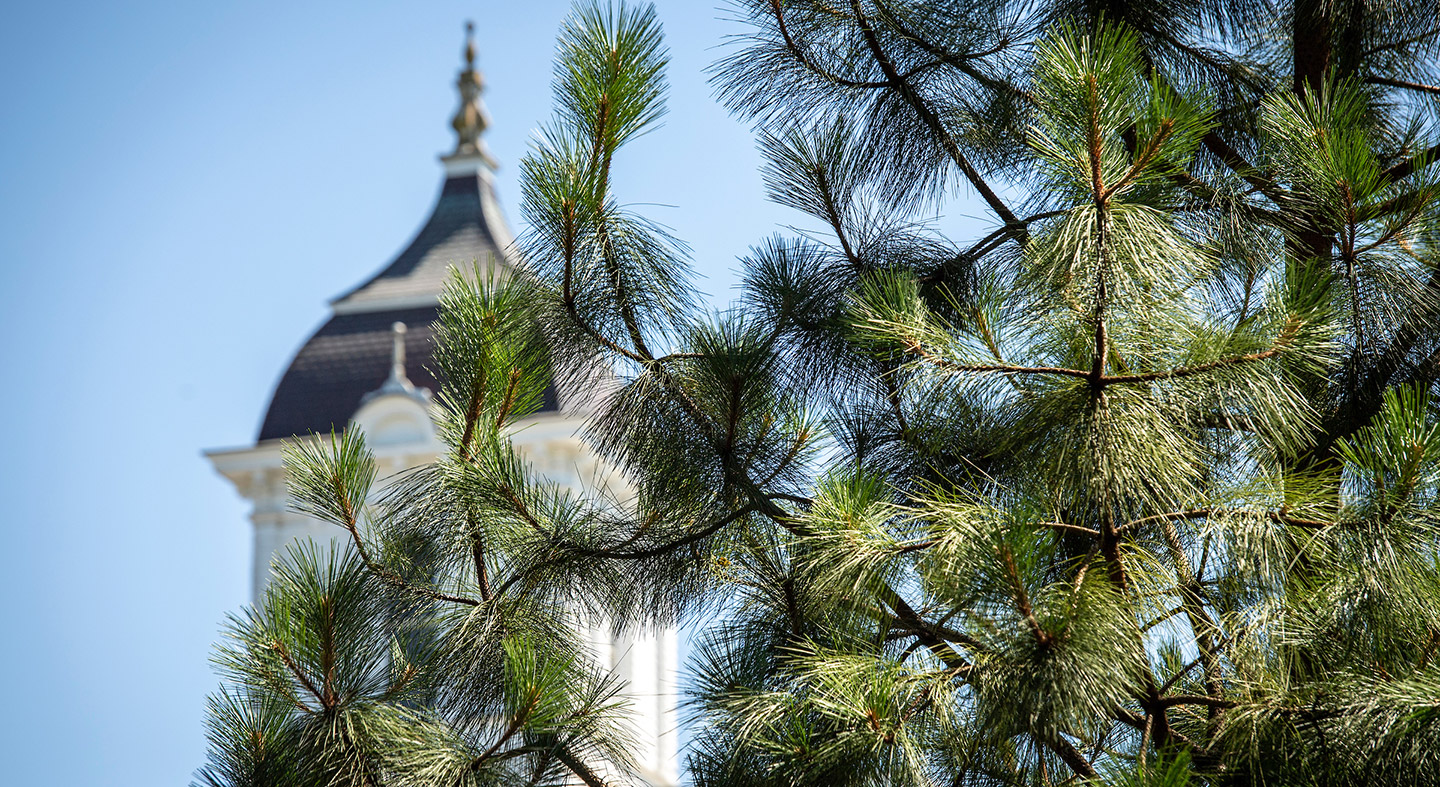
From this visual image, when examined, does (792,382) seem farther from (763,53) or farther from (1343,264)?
(1343,264)

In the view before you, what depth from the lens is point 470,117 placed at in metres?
20.8

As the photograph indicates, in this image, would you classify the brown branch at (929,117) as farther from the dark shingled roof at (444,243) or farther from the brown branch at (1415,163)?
the dark shingled roof at (444,243)

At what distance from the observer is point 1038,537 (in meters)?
2.65

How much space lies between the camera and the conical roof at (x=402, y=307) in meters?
17.8

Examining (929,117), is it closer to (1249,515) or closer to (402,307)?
(1249,515)

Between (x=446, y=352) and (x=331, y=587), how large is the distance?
610mm

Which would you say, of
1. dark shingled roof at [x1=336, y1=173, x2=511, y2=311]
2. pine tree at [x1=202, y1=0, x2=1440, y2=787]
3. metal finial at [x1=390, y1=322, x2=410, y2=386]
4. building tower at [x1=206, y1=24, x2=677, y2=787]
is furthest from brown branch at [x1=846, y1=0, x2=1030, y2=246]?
dark shingled roof at [x1=336, y1=173, x2=511, y2=311]

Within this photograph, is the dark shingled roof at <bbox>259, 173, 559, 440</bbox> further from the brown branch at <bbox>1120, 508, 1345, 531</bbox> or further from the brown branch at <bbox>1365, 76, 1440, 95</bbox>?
the brown branch at <bbox>1120, 508, 1345, 531</bbox>

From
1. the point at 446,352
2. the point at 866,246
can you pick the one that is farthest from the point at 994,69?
the point at 446,352

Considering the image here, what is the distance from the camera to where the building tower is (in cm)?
1576

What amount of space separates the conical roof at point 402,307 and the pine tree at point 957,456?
39.8 feet

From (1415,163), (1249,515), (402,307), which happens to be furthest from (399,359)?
(1249,515)

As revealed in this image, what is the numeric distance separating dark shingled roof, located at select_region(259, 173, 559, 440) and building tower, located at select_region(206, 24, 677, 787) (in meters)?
0.02

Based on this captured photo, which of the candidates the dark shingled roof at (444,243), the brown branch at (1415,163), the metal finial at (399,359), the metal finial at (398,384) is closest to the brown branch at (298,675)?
the brown branch at (1415,163)
